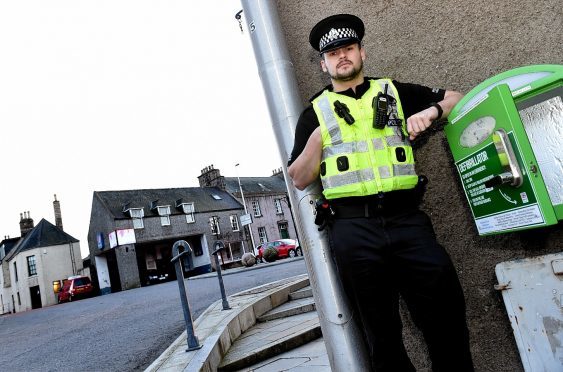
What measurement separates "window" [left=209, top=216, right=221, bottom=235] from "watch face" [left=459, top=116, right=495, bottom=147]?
127ft

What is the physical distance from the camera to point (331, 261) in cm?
226

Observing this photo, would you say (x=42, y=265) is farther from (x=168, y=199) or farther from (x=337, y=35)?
(x=337, y=35)

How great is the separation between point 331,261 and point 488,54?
57.8 inches

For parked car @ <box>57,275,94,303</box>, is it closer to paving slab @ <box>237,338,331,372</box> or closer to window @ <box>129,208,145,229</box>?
window @ <box>129,208,145,229</box>

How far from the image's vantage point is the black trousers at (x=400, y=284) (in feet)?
5.71

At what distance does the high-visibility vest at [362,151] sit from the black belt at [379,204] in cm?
3

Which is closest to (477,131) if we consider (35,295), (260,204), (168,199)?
(168,199)

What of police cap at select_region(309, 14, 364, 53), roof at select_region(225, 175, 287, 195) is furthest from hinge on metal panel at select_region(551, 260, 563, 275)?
roof at select_region(225, 175, 287, 195)

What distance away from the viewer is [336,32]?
80.7 inches

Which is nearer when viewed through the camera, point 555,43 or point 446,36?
point 555,43

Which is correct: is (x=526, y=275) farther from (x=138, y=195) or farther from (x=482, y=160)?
(x=138, y=195)

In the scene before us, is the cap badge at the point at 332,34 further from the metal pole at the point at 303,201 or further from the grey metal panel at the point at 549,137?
the grey metal panel at the point at 549,137

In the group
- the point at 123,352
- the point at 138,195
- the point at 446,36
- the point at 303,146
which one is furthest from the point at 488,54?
the point at 138,195

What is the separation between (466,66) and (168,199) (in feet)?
127
